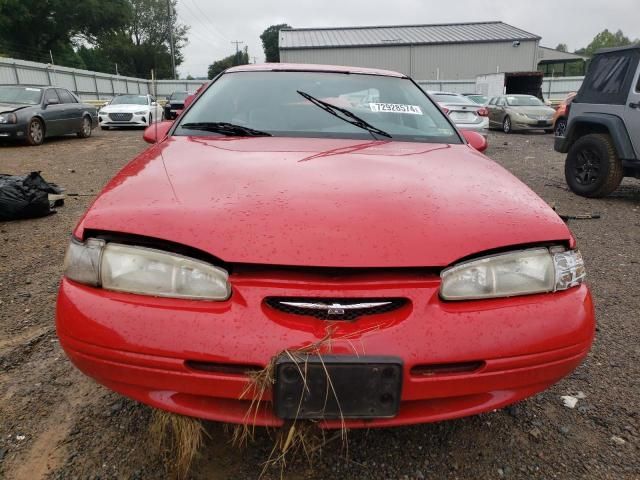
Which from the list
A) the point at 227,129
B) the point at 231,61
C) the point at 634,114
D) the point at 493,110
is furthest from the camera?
the point at 231,61

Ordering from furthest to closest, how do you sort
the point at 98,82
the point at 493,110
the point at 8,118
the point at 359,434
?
the point at 98,82 < the point at 493,110 < the point at 8,118 < the point at 359,434

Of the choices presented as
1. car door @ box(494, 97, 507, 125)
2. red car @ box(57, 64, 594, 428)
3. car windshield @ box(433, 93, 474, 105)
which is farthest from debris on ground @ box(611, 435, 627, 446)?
car door @ box(494, 97, 507, 125)

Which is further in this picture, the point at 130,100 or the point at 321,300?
the point at 130,100

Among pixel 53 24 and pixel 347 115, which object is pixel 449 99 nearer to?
pixel 347 115

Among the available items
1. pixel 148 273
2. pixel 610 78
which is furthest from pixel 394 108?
pixel 610 78

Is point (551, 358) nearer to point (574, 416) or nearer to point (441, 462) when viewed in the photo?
point (441, 462)

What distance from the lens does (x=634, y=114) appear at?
18.0 feet

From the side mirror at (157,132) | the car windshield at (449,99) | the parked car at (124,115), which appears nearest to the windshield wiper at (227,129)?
the side mirror at (157,132)

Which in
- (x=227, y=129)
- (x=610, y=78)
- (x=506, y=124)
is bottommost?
(x=506, y=124)

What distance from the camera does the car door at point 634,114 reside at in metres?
5.45

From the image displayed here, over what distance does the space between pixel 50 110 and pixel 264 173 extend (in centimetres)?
1151

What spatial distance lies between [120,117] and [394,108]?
14846 mm

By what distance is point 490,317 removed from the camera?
4.33ft

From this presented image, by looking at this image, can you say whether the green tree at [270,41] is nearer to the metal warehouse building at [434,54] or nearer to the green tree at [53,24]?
the green tree at [53,24]
